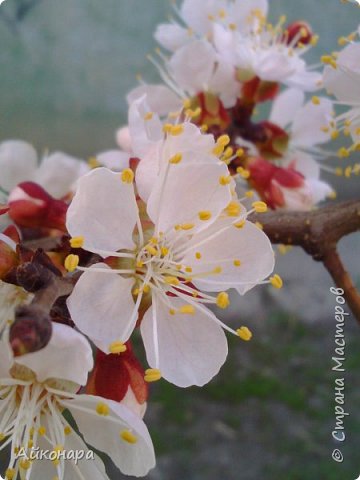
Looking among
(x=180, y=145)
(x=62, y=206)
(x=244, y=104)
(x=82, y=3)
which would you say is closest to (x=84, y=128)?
(x=82, y=3)

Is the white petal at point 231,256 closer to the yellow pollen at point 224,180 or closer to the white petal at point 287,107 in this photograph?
the yellow pollen at point 224,180

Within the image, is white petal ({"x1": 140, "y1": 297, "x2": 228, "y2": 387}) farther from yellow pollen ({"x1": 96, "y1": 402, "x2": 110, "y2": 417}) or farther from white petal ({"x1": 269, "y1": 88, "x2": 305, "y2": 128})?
white petal ({"x1": 269, "y1": 88, "x2": 305, "y2": 128})

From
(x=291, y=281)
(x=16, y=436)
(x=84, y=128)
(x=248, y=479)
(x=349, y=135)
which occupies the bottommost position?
(x=248, y=479)

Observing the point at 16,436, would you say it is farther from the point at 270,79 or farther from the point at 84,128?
the point at 84,128

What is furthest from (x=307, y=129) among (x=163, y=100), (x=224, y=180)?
(x=224, y=180)

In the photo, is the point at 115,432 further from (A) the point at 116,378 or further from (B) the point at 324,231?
(B) the point at 324,231
